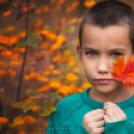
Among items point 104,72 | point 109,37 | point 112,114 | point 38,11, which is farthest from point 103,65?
point 38,11

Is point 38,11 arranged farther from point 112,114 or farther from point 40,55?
point 112,114

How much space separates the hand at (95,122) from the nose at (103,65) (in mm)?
251

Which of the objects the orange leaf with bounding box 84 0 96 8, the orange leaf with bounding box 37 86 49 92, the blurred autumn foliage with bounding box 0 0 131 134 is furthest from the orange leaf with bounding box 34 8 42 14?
the orange leaf with bounding box 37 86 49 92

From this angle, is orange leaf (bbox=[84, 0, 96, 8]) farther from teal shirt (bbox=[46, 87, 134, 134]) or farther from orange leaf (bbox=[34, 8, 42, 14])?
teal shirt (bbox=[46, 87, 134, 134])

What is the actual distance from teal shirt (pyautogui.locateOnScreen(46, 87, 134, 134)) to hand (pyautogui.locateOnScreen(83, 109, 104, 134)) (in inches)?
1.9

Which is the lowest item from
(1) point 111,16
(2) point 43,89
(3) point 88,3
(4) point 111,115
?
(2) point 43,89

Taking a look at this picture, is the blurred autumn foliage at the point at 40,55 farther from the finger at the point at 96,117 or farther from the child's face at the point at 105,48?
the finger at the point at 96,117

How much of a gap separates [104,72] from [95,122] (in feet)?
1.01

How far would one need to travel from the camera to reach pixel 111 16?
1.20m

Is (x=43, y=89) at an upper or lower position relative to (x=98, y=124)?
lower

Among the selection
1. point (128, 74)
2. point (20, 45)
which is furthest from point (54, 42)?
point (128, 74)

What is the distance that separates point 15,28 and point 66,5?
93 cm

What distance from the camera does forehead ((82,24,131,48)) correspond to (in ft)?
3.62

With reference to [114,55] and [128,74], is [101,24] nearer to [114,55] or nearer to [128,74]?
[114,55]
